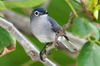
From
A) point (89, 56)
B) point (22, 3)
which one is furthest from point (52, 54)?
point (89, 56)

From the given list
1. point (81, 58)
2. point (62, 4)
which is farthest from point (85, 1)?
point (62, 4)

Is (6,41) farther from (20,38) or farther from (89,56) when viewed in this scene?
(89,56)

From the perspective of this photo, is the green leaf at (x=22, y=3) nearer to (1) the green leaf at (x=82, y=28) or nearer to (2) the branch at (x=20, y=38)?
(2) the branch at (x=20, y=38)

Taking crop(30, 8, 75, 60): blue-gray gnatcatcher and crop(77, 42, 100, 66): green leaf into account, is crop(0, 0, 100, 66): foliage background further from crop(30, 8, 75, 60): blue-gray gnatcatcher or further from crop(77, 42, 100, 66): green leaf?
crop(77, 42, 100, 66): green leaf

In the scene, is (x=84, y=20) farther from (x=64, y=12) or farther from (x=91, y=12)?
(x=64, y=12)

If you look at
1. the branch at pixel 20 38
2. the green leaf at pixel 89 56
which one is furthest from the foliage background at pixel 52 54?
the green leaf at pixel 89 56
